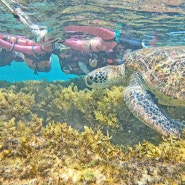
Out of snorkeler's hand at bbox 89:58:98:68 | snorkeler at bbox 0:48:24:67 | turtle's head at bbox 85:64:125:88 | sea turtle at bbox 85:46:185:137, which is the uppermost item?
sea turtle at bbox 85:46:185:137

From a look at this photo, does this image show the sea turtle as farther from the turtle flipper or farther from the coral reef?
the coral reef

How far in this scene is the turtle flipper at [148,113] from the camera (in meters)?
2.84

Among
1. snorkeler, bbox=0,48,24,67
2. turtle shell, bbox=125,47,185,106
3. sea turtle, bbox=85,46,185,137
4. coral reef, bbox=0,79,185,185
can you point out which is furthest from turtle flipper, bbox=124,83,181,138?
A: snorkeler, bbox=0,48,24,67

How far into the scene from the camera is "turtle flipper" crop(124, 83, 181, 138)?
284 cm

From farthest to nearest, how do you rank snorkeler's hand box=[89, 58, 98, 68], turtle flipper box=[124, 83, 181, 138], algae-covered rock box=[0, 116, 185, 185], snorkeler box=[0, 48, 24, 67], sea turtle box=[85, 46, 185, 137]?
snorkeler box=[0, 48, 24, 67], snorkeler's hand box=[89, 58, 98, 68], sea turtle box=[85, 46, 185, 137], turtle flipper box=[124, 83, 181, 138], algae-covered rock box=[0, 116, 185, 185]

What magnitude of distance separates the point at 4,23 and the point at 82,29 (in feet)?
13.7

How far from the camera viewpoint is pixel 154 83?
362cm

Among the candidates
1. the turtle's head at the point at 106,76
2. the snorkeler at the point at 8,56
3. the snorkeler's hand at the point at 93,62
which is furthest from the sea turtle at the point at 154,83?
the snorkeler at the point at 8,56

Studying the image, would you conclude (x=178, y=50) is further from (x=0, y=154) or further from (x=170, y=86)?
(x=0, y=154)

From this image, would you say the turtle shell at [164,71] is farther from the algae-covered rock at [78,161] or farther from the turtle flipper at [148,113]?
the algae-covered rock at [78,161]

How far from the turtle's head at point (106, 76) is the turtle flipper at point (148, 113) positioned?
0.98m

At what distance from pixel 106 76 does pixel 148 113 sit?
175 cm

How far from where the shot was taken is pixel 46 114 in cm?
468

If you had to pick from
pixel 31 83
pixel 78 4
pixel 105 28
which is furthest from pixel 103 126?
pixel 105 28
